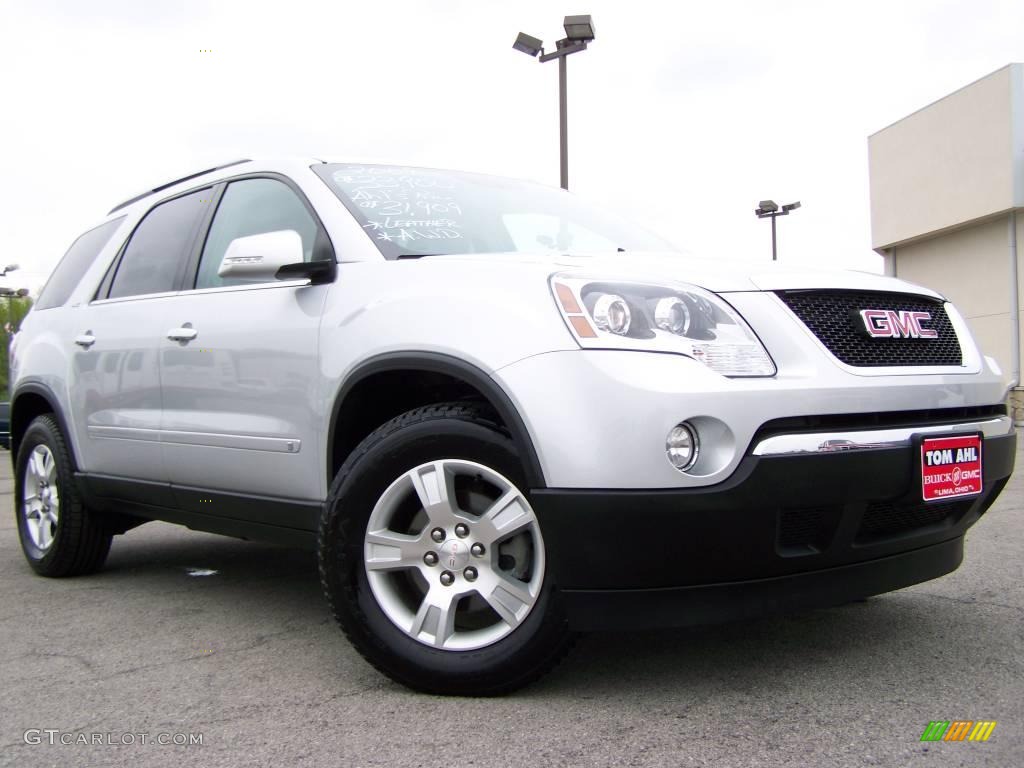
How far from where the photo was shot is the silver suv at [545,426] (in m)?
2.53

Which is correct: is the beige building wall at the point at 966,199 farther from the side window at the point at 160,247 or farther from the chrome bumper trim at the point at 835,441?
the chrome bumper trim at the point at 835,441

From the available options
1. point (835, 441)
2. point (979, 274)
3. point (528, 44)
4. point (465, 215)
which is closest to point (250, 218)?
point (465, 215)

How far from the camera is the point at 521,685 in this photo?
277cm

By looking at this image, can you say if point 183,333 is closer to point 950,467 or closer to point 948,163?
point 950,467

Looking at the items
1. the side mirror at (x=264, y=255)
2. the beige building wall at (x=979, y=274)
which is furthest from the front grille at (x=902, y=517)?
the beige building wall at (x=979, y=274)

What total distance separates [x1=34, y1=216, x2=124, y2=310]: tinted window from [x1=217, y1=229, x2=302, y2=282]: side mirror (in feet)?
6.68

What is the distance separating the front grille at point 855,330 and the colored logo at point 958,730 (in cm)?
93

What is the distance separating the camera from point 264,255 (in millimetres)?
3320

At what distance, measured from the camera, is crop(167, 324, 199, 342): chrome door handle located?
12.7 feet

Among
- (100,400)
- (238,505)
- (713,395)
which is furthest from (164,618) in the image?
(713,395)

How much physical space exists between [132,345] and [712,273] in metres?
2.64

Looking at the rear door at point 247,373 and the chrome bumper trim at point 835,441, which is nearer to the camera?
the chrome bumper trim at point 835,441

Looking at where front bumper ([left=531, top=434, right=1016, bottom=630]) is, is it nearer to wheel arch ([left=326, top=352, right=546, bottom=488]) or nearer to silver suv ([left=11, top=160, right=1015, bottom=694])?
silver suv ([left=11, top=160, right=1015, bottom=694])

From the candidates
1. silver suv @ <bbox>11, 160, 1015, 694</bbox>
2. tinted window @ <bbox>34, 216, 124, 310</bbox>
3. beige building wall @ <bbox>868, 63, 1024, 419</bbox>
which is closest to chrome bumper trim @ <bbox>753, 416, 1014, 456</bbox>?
silver suv @ <bbox>11, 160, 1015, 694</bbox>
